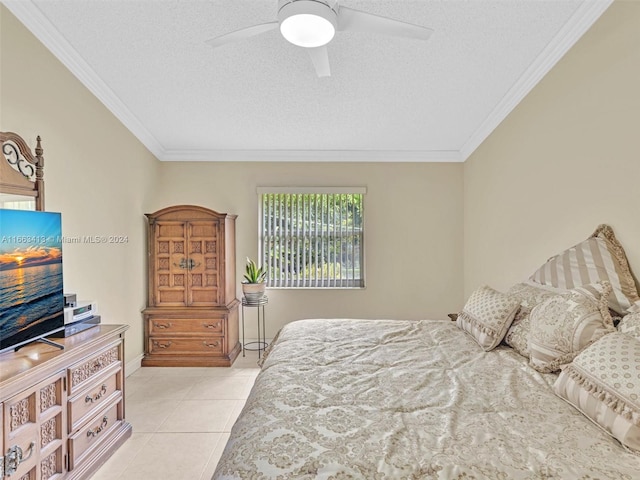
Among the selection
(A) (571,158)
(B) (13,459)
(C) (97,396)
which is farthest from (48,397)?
(A) (571,158)

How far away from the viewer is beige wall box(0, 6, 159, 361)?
2.14 m

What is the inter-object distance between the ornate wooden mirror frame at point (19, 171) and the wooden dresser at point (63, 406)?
0.86 meters

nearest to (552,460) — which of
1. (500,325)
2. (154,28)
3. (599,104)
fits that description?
(500,325)

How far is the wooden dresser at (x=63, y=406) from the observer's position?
1.50m

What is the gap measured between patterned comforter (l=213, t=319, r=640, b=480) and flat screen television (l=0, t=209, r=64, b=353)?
1223 millimetres

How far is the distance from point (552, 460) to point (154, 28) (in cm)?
280

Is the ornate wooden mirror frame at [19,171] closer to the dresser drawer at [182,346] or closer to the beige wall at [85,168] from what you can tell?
the beige wall at [85,168]

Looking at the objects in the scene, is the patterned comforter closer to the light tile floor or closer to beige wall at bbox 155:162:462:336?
the light tile floor

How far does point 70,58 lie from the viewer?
245cm

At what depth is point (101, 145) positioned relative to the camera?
304 cm

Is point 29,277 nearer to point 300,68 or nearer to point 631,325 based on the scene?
point 300,68

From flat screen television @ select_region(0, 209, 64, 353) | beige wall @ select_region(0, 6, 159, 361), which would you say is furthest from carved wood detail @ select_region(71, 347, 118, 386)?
beige wall @ select_region(0, 6, 159, 361)

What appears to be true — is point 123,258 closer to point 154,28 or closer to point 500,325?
point 154,28

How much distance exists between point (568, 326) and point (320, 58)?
6.18ft
